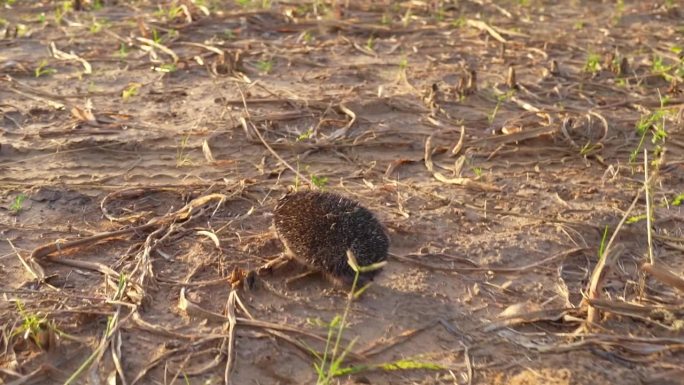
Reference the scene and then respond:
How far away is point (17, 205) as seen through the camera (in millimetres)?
3789

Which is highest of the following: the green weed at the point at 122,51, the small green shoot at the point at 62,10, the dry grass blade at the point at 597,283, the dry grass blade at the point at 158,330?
the dry grass blade at the point at 597,283

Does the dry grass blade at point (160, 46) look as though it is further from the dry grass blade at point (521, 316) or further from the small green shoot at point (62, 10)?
A: the dry grass blade at point (521, 316)

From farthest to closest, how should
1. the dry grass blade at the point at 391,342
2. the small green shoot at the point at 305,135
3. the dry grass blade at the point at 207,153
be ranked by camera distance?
the small green shoot at the point at 305,135
the dry grass blade at the point at 207,153
the dry grass blade at the point at 391,342

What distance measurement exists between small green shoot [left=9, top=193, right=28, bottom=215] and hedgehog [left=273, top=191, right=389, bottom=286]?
58.2 inches

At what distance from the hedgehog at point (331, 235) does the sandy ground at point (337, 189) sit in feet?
0.44

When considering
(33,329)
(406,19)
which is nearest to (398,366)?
(33,329)

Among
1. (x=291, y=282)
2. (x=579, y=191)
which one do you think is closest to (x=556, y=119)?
(x=579, y=191)

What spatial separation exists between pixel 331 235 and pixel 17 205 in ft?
5.94

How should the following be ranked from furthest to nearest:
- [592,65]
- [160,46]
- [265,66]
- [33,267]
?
[160,46] → [592,65] → [265,66] → [33,267]

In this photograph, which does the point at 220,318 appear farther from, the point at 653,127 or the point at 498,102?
the point at 653,127

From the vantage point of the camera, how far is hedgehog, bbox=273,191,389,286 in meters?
3.11

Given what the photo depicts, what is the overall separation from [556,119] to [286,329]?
3.07 meters

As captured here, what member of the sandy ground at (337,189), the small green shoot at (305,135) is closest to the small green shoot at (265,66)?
the sandy ground at (337,189)

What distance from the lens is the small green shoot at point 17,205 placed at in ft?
12.4
